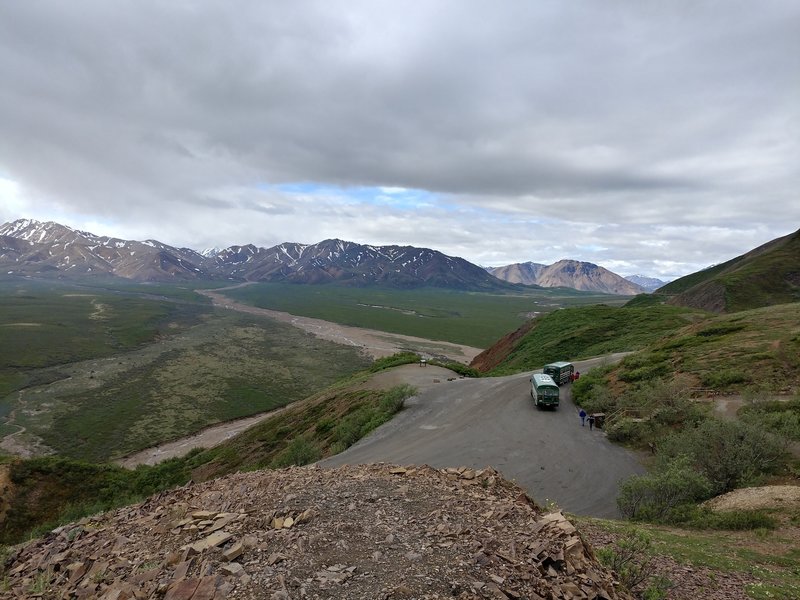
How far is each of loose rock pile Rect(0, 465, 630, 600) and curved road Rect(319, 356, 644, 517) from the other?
8943 mm

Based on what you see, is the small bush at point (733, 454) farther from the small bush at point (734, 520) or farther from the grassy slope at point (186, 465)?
the grassy slope at point (186, 465)

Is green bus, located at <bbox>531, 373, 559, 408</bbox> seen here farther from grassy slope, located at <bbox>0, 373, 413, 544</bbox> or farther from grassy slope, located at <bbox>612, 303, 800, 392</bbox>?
grassy slope, located at <bbox>0, 373, 413, 544</bbox>

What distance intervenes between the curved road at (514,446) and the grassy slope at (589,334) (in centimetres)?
1796

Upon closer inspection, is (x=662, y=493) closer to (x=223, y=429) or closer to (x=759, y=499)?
(x=759, y=499)

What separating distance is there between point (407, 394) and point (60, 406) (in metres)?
51.9

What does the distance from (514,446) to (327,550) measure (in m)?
17.1

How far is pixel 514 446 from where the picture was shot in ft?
73.5

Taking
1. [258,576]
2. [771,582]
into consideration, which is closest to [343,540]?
[258,576]

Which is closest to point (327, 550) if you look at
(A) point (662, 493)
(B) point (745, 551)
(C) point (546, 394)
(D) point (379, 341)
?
(B) point (745, 551)

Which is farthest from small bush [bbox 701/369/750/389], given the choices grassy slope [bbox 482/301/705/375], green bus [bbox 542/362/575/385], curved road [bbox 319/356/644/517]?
grassy slope [bbox 482/301/705/375]

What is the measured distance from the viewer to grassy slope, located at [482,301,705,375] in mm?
50219

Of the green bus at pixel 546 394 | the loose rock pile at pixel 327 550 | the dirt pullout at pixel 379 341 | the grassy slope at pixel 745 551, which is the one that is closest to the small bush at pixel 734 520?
the grassy slope at pixel 745 551

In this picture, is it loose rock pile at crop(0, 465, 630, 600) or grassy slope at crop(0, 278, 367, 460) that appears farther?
grassy slope at crop(0, 278, 367, 460)

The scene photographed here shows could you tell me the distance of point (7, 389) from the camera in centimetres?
6169
